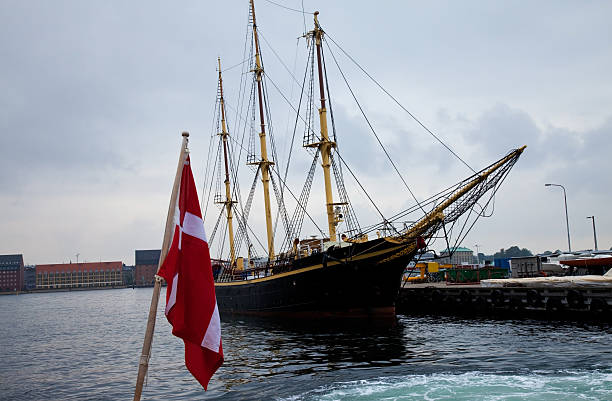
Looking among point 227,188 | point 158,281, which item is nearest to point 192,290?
point 158,281

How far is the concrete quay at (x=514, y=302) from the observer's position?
2581 cm

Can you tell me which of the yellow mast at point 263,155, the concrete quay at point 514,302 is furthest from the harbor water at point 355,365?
the yellow mast at point 263,155

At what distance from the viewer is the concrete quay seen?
25812 mm

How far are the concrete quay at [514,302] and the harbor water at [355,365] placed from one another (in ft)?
7.90

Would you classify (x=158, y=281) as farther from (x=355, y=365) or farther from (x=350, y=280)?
(x=350, y=280)

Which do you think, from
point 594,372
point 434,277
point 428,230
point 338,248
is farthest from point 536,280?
point 434,277

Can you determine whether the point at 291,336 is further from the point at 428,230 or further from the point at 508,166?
the point at 508,166

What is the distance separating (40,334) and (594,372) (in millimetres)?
37569

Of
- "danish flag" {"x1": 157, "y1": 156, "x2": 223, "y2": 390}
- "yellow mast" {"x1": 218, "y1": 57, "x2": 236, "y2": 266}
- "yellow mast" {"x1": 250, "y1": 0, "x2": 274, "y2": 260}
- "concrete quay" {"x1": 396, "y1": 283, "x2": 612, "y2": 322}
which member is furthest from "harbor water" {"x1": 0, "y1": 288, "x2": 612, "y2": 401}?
"yellow mast" {"x1": 218, "y1": 57, "x2": 236, "y2": 266}

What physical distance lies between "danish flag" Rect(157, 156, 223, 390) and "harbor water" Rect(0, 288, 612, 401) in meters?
6.96

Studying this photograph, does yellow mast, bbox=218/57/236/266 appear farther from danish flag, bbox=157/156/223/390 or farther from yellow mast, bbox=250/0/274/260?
danish flag, bbox=157/156/223/390

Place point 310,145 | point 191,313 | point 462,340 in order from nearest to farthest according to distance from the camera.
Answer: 1. point 191,313
2. point 462,340
3. point 310,145

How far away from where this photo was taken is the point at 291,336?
80.5 ft

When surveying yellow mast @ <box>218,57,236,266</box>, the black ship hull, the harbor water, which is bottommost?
the harbor water
